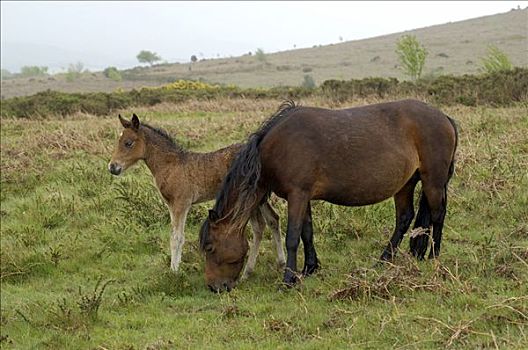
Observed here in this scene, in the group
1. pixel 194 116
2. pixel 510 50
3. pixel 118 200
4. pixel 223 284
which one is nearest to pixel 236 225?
pixel 223 284

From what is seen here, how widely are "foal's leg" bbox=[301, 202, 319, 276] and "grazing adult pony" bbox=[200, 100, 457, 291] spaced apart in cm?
11

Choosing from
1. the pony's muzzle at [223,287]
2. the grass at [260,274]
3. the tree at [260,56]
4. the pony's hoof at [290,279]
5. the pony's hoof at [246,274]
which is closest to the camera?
the grass at [260,274]

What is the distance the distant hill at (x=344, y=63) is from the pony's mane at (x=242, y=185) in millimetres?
35540

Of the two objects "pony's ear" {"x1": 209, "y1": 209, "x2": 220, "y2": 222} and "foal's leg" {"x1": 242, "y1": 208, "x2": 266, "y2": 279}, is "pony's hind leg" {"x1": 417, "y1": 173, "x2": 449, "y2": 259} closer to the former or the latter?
"foal's leg" {"x1": 242, "y1": 208, "x2": 266, "y2": 279}

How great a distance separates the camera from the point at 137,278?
330 inches

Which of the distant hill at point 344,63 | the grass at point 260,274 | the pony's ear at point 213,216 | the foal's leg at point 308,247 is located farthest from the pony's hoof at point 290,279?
the distant hill at point 344,63

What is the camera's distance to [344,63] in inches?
2451

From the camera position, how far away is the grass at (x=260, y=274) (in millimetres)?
5523

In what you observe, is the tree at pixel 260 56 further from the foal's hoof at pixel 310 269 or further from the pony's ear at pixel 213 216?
the pony's ear at pixel 213 216

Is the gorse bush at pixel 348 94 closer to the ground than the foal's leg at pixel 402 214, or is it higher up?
higher up

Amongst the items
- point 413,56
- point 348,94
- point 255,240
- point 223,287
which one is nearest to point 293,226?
point 223,287

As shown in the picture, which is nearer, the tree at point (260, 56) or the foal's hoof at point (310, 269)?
the foal's hoof at point (310, 269)

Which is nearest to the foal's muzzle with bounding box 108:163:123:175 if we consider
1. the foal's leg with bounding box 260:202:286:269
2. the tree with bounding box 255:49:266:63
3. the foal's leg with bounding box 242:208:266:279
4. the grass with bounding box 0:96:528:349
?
the grass with bounding box 0:96:528:349

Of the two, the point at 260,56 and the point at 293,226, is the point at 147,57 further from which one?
the point at 293,226
